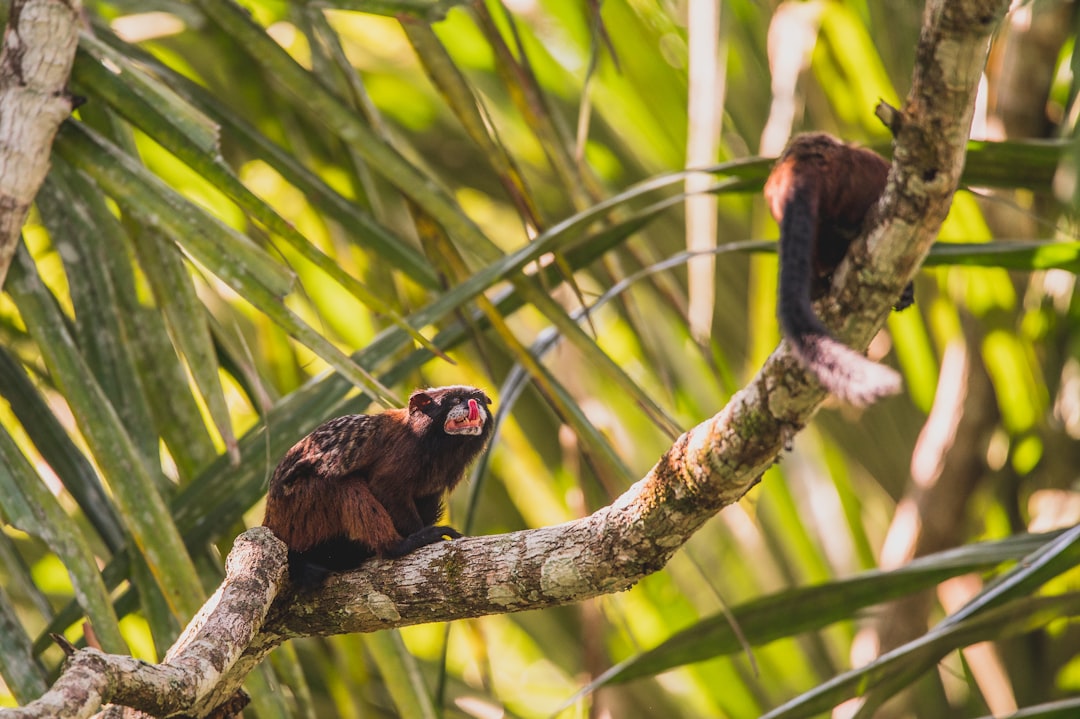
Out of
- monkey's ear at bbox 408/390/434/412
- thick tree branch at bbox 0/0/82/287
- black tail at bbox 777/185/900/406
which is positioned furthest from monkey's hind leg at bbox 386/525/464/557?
thick tree branch at bbox 0/0/82/287

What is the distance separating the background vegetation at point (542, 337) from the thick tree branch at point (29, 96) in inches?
3.5

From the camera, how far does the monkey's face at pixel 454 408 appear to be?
3020 mm

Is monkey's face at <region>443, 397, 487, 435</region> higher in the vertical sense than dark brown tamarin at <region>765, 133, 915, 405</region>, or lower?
lower

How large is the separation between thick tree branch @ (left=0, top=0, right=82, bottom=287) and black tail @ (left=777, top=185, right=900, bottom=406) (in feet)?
6.16

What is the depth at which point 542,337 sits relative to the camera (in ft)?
11.0

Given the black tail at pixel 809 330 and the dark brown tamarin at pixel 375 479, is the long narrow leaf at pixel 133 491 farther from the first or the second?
the black tail at pixel 809 330

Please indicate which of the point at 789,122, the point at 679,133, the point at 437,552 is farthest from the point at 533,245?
the point at 679,133

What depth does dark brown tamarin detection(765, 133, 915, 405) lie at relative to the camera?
6.41 feet

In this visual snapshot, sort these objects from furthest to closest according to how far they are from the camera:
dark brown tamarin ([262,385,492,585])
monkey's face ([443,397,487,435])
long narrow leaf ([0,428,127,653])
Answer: monkey's face ([443,397,487,435]) < dark brown tamarin ([262,385,492,585]) < long narrow leaf ([0,428,127,653])

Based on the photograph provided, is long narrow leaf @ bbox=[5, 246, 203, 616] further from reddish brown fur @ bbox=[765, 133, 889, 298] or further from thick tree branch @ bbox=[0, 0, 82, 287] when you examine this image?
reddish brown fur @ bbox=[765, 133, 889, 298]

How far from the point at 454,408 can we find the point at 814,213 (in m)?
1.15

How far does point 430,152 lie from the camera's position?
6.00 meters

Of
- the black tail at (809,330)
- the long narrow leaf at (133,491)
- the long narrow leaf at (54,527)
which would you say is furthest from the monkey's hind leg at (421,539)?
the black tail at (809,330)

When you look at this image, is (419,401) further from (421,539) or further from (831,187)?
(831,187)
